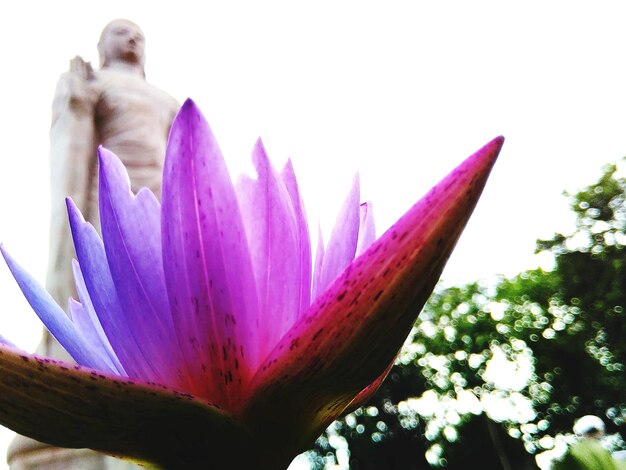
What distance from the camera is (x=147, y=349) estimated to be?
1.16ft

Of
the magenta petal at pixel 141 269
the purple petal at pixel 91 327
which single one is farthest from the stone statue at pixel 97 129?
the magenta petal at pixel 141 269

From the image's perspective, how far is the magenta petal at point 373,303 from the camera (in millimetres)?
320

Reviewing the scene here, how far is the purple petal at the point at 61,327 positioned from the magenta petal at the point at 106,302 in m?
0.03

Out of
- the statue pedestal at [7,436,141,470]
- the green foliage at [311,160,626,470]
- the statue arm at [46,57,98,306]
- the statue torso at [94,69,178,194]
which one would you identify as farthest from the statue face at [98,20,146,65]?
the green foliage at [311,160,626,470]

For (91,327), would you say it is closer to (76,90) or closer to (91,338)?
(91,338)

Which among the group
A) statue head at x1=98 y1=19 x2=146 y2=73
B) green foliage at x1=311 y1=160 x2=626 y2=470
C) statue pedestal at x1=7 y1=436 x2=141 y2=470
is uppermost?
statue head at x1=98 y1=19 x2=146 y2=73

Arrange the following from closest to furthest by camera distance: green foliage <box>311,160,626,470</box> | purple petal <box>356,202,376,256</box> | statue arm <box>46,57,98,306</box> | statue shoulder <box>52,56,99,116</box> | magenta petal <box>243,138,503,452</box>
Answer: magenta petal <box>243,138,503,452</box>
purple petal <box>356,202,376,256</box>
statue arm <box>46,57,98,306</box>
statue shoulder <box>52,56,99,116</box>
green foliage <box>311,160,626,470</box>

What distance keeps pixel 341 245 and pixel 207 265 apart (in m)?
0.10

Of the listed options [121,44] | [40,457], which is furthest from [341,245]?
[121,44]

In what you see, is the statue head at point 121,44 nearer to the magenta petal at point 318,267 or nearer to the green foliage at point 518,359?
the magenta petal at point 318,267

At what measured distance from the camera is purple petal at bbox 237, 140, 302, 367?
36 centimetres

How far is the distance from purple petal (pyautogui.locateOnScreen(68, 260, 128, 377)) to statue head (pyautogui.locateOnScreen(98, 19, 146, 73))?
3321 millimetres

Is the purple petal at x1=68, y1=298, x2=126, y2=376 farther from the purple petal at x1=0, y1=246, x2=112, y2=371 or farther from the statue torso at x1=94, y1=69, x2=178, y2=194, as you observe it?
the statue torso at x1=94, y1=69, x2=178, y2=194

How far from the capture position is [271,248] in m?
0.38
